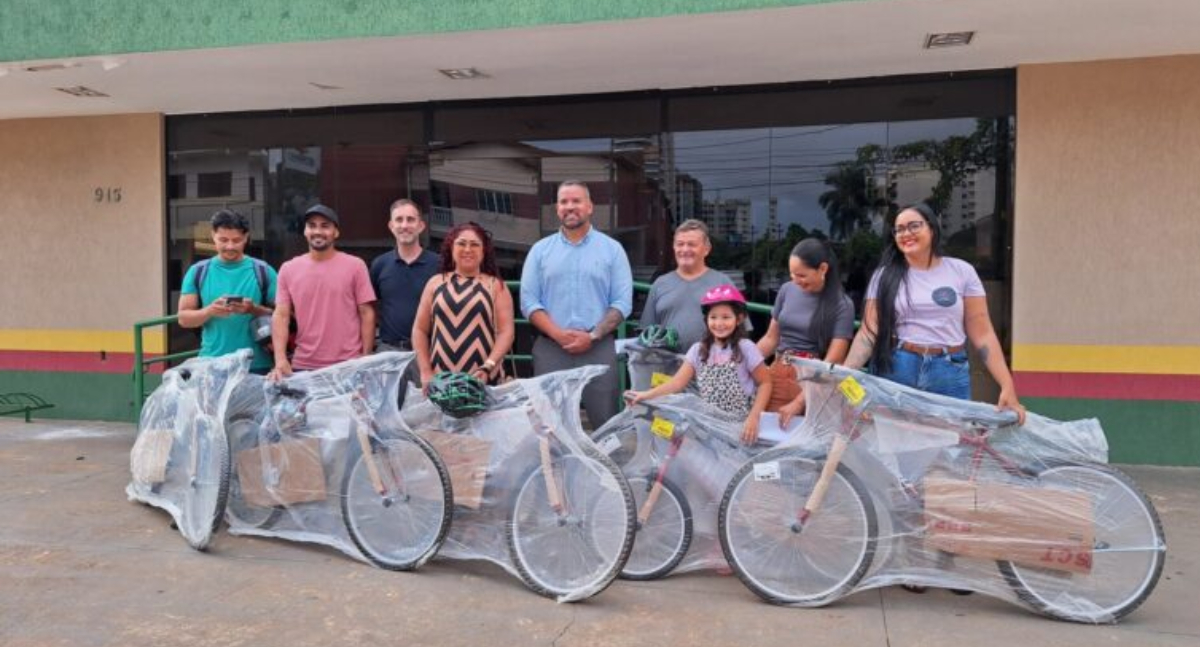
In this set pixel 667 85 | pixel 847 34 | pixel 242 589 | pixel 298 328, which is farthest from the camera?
pixel 667 85

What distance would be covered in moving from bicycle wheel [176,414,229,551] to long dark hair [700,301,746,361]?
251cm

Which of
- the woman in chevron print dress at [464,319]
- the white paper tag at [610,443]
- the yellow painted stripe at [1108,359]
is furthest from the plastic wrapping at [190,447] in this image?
the yellow painted stripe at [1108,359]

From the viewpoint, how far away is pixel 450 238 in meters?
4.71

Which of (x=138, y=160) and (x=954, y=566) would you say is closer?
(x=954, y=566)

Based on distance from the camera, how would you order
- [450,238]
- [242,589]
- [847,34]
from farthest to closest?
[847,34], [450,238], [242,589]

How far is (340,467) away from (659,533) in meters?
1.65

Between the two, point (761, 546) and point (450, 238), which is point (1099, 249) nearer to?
point (761, 546)

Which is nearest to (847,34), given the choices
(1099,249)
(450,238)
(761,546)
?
(1099,249)

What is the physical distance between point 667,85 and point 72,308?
6.04 metres

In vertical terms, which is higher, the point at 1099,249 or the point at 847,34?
the point at 847,34

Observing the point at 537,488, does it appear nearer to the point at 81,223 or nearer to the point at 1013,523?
the point at 1013,523

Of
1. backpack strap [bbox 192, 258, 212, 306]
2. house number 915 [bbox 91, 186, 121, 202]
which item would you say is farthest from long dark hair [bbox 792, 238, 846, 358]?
house number 915 [bbox 91, 186, 121, 202]

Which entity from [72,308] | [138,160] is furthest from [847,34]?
[72,308]

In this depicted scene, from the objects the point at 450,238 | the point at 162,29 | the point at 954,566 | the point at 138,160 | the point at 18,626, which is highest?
the point at 162,29
